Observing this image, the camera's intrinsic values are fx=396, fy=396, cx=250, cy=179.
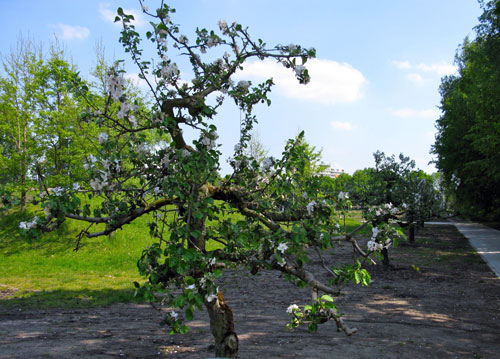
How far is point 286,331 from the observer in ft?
21.3

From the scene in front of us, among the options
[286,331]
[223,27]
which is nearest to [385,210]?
[286,331]

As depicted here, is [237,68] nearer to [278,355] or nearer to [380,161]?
[278,355]

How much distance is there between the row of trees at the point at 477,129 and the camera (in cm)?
1683

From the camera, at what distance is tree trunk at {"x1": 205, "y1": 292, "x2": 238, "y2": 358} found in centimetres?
425

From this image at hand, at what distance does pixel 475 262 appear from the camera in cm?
1483

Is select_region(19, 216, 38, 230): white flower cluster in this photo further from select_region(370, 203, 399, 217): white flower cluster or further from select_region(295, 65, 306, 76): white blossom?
select_region(370, 203, 399, 217): white flower cluster

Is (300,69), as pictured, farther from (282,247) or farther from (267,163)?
(282,247)

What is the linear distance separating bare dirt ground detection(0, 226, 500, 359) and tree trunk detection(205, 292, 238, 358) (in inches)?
30.5

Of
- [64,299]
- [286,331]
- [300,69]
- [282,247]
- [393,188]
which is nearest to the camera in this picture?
[282,247]

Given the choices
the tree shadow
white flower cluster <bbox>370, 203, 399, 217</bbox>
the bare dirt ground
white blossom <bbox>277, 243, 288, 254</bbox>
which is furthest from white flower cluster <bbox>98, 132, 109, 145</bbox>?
the tree shadow

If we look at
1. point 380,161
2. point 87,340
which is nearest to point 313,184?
point 87,340

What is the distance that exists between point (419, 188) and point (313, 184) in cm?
1171

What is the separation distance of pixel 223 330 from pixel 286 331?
98.9 inches

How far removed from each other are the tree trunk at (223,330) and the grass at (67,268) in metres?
6.09
